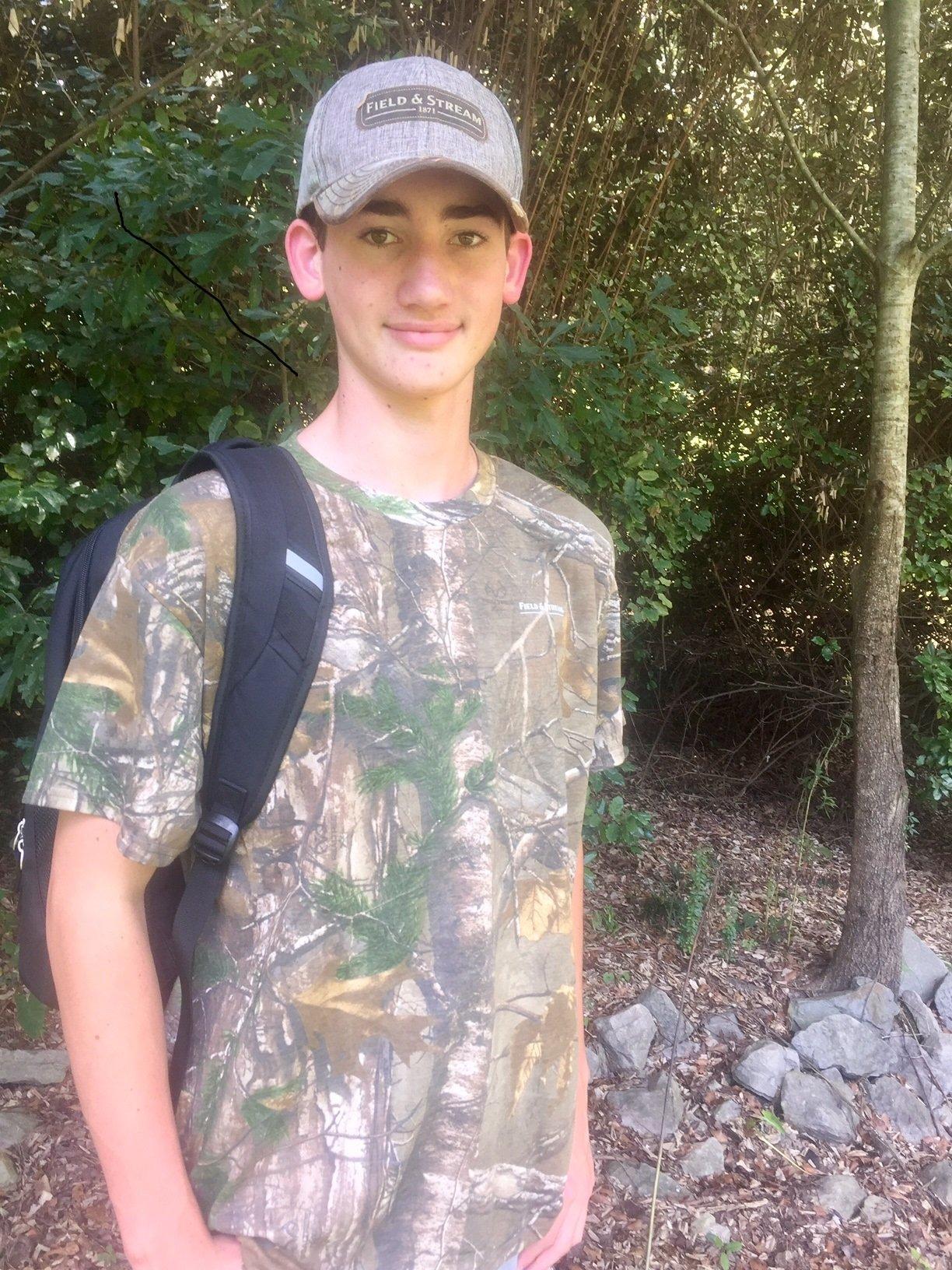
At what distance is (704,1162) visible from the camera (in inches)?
111

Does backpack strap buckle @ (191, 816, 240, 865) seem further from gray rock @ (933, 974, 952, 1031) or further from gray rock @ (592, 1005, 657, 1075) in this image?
gray rock @ (933, 974, 952, 1031)

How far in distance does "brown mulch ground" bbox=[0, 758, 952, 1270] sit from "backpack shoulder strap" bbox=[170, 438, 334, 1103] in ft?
6.69

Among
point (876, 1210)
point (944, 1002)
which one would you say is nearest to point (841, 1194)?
point (876, 1210)

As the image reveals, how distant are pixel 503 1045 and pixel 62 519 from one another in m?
2.14

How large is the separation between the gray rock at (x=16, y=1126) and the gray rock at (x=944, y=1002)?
3.45 meters

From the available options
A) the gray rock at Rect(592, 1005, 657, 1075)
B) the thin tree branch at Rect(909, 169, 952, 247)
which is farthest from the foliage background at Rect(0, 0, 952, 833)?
the gray rock at Rect(592, 1005, 657, 1075)

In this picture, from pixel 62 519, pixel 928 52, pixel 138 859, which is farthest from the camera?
pixel 928 52

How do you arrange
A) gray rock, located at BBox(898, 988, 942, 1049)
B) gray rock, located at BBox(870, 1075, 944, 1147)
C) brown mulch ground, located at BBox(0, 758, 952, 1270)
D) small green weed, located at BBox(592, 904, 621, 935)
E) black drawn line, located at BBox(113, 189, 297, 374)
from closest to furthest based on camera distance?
black drawn line, located at BBox(113, 189, 297, 374), brown mulch ground, located at BBox(0, 758, 952, 1270), gray rock, located at BBox(870, 1075, 944, 1147), gray rock, located at BBox(898, 988, 942, 1049), small green weed, located at BBox(592, 904, 621, 935)

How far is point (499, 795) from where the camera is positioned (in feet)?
3.76

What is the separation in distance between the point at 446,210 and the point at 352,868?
0.82m

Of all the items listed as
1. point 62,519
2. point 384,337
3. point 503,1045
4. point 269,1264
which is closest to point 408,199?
point 384,337

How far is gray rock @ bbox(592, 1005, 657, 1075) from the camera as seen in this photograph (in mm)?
3189

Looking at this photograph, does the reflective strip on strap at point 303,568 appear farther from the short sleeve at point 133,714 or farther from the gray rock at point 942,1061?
the gray rock at point 942,1061

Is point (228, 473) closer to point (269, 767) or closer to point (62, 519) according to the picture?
point (269, 767)
